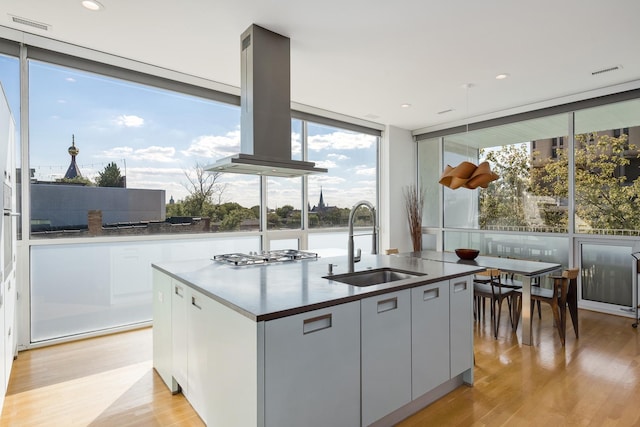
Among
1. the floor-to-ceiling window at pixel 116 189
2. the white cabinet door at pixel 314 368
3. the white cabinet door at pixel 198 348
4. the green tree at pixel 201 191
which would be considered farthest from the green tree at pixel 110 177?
the white cabinet door at pixel 314 368

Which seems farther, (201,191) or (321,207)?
(321,207)

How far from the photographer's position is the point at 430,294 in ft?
7.51

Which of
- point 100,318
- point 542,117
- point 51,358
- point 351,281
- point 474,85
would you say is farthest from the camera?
point 542,117

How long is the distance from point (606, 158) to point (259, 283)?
476 cm

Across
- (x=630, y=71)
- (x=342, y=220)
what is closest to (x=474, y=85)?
(x=630, y=71)

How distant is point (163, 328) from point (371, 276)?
1548mm

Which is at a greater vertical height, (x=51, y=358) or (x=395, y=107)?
(x=395, y=107)

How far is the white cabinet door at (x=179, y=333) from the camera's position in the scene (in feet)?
7.29

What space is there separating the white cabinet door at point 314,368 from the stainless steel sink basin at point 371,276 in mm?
488

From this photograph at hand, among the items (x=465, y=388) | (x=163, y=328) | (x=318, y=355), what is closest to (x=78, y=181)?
(x=163, y=328)

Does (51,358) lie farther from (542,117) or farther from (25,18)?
(542,117)

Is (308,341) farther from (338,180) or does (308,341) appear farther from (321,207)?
(338,180)

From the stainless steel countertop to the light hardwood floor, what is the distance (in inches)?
33.6

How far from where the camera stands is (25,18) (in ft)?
9.27
